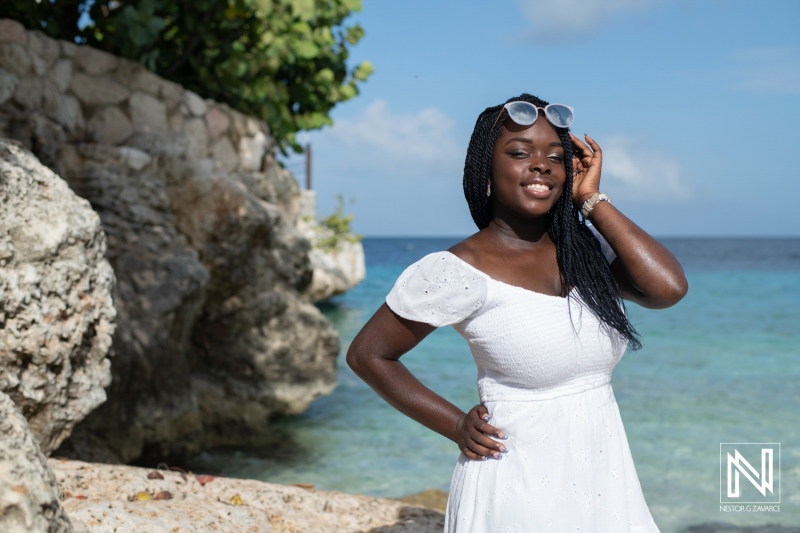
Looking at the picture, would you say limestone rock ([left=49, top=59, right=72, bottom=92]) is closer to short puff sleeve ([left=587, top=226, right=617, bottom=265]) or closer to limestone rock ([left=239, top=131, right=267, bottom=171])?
limestone rock ([left=239, top=131, right=267, bottom=171])

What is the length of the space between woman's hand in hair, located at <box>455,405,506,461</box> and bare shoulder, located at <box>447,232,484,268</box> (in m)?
0.45

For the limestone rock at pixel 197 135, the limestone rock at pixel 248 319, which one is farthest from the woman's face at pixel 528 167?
the limestone rock at pixel 197 135

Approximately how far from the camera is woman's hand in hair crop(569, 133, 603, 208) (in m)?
2.89

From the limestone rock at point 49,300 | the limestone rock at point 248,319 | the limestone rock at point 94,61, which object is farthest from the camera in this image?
the limestone rock at point 94,61

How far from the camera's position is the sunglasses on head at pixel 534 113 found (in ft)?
8.87

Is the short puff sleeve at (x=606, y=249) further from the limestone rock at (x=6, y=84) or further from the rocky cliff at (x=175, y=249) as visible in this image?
the limestone rock at (x=6, y=84)

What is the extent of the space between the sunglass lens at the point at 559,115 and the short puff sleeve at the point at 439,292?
558mm

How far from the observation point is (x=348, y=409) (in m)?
11.2

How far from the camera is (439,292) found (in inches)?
102

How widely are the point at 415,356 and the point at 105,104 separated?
29.7 feet

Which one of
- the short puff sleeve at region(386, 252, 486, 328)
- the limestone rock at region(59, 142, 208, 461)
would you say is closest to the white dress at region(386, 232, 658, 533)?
the short puff sleeve at region(386, 252, 486, 328)

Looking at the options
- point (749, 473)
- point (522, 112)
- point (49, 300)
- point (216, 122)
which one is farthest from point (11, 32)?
point (749, 473)

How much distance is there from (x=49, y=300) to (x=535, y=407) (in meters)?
2.60

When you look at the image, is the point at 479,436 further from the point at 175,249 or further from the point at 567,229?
the point at 175,249
